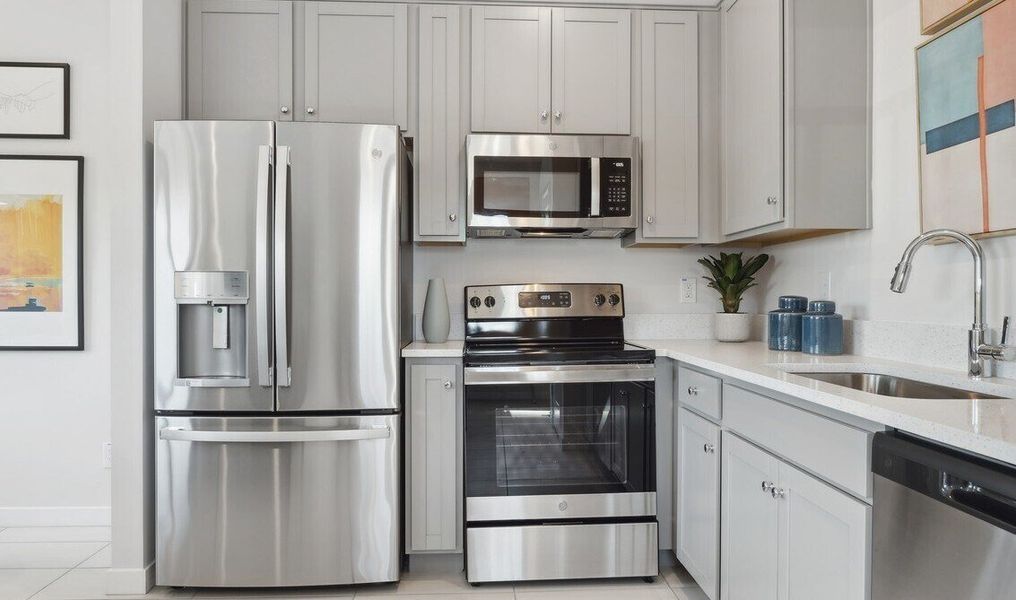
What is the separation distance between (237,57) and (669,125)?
190 centimetres

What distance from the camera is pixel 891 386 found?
1621mm

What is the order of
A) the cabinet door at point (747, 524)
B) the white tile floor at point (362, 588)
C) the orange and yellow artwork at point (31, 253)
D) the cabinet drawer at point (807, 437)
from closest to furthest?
the cabinet drawer at point (807, 437)
the cabinet door at point (747, 524)
the white tile floor at point (362, 588)
the orange and yellow artwork at point (31, 253)

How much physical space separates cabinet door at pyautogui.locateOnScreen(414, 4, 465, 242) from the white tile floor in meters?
1.41

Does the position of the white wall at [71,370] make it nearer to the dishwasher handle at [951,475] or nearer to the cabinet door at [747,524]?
the cabinet door at [747,524]

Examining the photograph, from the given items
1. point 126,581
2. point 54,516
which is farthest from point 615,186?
point 54,516

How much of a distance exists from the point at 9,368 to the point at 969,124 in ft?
12.5

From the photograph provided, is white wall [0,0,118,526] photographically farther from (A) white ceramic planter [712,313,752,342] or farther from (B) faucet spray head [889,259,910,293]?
(B) faucet spray head [889,259,910,293]

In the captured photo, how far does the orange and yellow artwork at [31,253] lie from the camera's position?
2.57 m

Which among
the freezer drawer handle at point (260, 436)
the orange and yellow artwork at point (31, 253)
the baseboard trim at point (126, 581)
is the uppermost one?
the orange and yellow artwork at point (31, 253)

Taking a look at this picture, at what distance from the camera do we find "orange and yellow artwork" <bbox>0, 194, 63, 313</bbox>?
2.57 meters

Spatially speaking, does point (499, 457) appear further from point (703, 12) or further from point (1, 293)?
point (1, 293)

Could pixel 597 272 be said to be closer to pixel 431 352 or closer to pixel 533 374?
pixel 533 374

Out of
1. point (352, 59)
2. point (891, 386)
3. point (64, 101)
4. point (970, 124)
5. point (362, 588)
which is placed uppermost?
point (352, 59)

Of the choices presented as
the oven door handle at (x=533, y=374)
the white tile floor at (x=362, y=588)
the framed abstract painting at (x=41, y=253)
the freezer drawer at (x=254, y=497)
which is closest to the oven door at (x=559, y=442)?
the oven door handle at (x=533, y=374)
